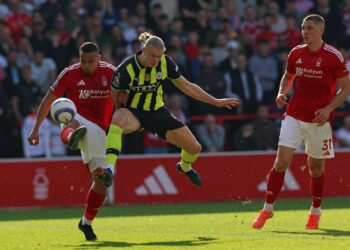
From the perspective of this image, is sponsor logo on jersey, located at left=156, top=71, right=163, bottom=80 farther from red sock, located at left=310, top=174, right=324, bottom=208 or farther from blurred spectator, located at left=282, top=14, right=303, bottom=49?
blurred spectator, located at left=282, top=14, right=303, bottom=49

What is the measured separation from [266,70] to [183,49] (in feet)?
5.38

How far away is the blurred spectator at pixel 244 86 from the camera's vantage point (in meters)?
19.7

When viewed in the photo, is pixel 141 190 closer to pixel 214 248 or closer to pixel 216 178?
pixel 216 178

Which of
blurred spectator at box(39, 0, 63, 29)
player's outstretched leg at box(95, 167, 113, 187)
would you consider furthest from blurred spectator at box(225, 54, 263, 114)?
player's outstretched leg at box(95, 167, 113, 187)

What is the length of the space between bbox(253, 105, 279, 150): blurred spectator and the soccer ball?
8.22m

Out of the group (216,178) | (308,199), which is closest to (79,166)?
(216,178)

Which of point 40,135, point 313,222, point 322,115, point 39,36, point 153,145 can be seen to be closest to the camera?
point 322,115

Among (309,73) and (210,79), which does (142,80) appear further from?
(210,79)

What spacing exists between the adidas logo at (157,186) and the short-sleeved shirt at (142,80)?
583 centimetres

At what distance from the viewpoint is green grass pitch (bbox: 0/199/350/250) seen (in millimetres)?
10509

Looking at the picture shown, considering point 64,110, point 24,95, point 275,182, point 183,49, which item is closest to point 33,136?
point 64,110

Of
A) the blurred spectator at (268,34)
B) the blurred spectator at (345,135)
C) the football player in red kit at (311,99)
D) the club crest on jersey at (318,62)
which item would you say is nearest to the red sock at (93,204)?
the football player in red kit at (311,99)

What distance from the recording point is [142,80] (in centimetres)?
1149

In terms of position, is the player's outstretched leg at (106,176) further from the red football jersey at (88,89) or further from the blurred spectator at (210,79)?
the blurred spectator at (210,79)
